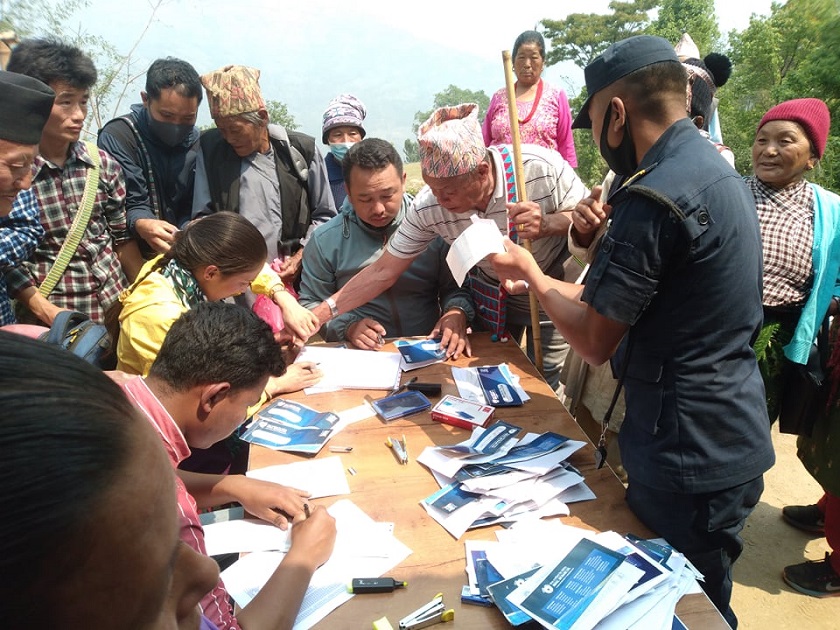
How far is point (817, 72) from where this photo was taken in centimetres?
426

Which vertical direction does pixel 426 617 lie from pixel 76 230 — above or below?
below

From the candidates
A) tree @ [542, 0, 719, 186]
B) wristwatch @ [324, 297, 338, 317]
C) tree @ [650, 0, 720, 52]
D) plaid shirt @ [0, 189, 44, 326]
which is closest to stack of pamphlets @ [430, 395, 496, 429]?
wristwatch @ [324, 297, 338, 317]

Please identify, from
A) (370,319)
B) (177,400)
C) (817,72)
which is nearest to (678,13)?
(817,72)

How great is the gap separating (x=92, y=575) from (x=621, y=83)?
4.94 feet

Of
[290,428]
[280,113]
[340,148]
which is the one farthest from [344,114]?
[280,113]

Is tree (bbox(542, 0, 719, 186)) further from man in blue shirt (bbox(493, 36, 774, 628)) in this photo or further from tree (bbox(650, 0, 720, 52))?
man in blue shirt (bbox(493, 36, 774, 628))

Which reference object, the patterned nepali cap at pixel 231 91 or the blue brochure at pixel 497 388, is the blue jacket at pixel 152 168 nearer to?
the patterned nepali cap at pixel 231 91

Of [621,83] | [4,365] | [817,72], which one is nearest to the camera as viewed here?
[4,365]

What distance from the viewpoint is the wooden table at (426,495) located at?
121 centimetres

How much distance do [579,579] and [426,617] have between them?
340mm

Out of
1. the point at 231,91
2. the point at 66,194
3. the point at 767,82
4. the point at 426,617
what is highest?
the point at 767,82

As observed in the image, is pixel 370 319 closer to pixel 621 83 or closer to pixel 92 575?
pixel 621 83

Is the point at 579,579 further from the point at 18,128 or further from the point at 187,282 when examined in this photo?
the point at 18,128

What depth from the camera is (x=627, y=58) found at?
1.41 m
